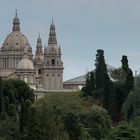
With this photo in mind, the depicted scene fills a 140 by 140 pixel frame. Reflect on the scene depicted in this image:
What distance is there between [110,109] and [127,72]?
688cm

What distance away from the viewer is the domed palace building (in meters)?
167

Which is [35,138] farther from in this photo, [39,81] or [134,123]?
[39,81]

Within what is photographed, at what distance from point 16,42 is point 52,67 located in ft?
42.2

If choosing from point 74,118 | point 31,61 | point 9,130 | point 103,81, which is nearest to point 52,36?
point 31,61

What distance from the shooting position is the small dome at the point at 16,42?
18400 cm

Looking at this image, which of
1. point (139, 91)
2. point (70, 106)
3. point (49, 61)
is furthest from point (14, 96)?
point (49, 61)

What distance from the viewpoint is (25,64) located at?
547 feet

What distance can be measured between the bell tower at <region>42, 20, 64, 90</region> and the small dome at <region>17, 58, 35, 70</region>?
5.47 m

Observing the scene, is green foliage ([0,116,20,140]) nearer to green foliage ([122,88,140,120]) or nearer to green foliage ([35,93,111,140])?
green foliage ([35,93,111,140])

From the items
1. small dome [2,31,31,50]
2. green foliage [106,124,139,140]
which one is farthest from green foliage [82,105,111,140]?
small dome [2,31,31,50]

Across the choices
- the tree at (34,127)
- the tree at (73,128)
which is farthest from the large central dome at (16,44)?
the tree at (34,127)

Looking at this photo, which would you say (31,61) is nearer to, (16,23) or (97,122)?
(16,23)

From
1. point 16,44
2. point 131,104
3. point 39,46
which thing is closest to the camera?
point 131,104

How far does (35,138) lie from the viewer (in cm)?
7088
